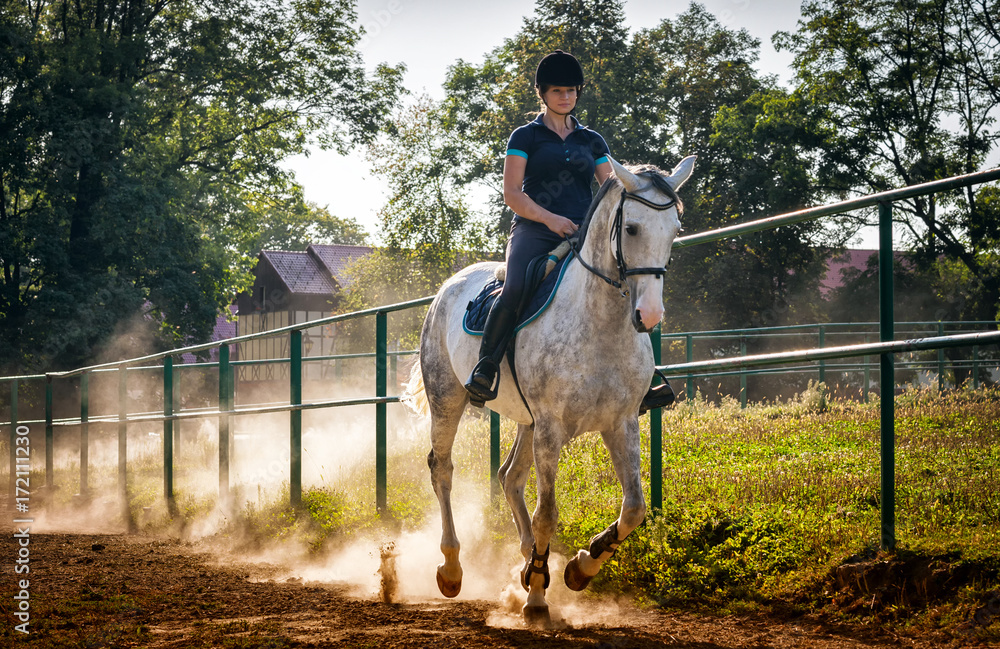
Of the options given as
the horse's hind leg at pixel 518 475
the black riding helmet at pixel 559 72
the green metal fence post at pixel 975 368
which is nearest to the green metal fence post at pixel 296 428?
the horse's hind leg at pixel 518 475

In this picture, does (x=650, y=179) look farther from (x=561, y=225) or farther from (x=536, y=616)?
(x=536, y=616)

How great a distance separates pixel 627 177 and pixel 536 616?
242 centimetres

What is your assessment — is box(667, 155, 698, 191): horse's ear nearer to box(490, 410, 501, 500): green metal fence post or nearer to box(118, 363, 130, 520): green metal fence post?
box(490, 410, 501, 500): green metal fence post

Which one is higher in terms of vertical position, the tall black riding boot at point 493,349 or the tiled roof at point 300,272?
the tiled roof at point 300,272

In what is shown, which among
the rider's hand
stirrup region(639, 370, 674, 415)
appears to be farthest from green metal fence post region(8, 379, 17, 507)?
stirrup region(639, 370, 674, 415)

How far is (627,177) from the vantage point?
418 cm

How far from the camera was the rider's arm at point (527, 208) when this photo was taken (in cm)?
511

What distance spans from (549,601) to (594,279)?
6.93 ft

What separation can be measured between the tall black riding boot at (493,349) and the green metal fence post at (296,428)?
450cm

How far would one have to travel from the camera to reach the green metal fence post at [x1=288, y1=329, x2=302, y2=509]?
29.8 feet

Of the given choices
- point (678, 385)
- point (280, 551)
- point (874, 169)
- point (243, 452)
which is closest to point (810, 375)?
point (678, 385)

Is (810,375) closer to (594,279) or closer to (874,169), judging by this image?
(874,169)

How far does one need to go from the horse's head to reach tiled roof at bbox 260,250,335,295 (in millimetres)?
51708

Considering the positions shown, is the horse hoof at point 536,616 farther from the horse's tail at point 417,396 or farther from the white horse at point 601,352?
the horse's tail at point 417,396
